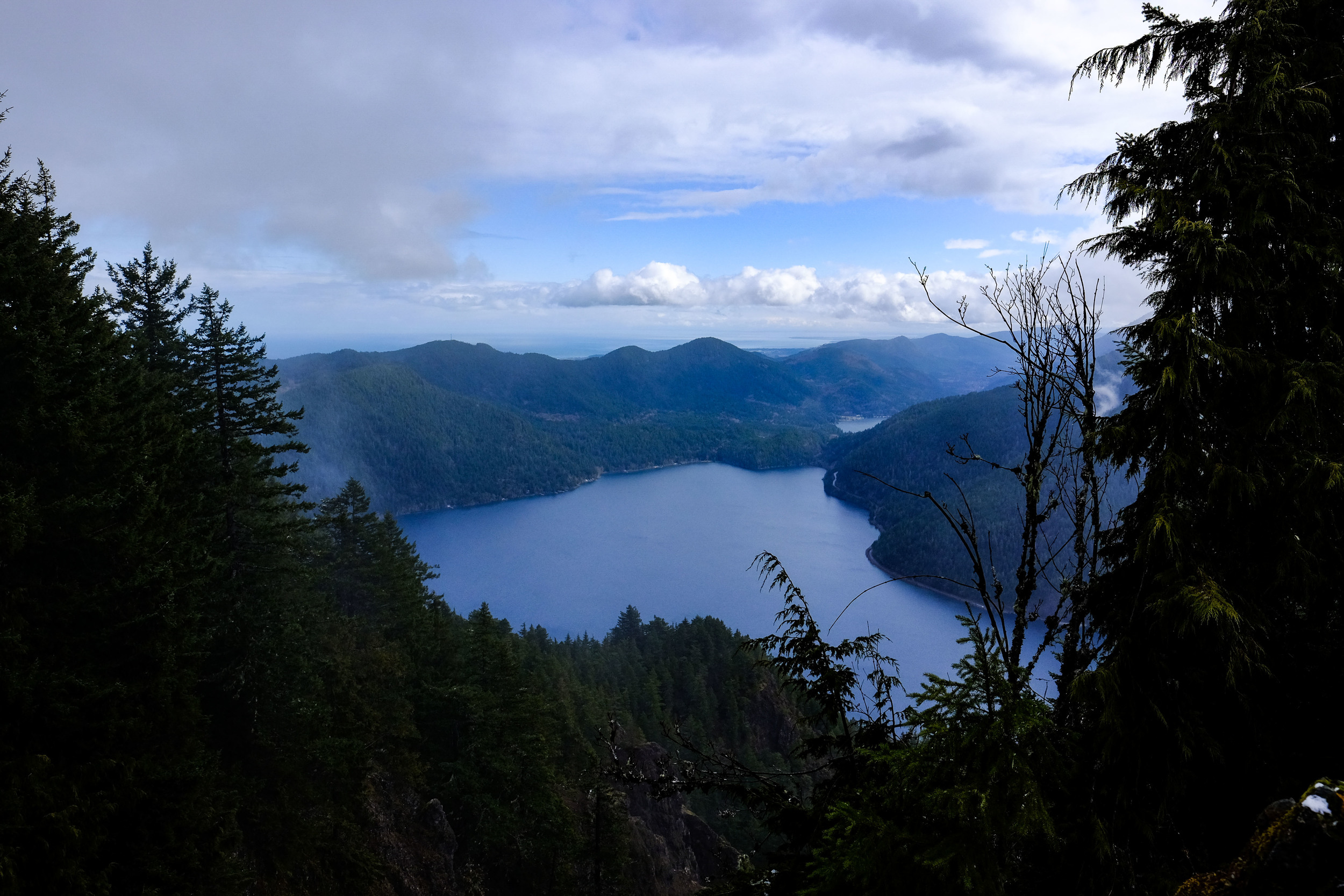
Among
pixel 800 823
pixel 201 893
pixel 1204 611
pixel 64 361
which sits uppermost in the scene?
pixel 64 361

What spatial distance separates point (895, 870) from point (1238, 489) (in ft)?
12.0

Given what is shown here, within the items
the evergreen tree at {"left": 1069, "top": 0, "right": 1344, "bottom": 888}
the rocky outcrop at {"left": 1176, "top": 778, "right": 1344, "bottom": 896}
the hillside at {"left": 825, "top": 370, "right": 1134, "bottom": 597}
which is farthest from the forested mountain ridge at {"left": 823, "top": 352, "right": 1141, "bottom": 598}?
the rocky outcrop at {"left": 1176, "top": 778, "right": 1344, "bottom": 896}

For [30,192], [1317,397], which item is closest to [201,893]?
[30,192]


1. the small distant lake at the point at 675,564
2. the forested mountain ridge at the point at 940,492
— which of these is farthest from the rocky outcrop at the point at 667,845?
the forested mountain ridge at the point at 940,492

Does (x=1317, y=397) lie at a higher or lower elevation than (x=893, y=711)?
higher

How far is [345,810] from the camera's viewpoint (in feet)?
55.1

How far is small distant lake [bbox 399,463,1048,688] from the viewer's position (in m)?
90.8

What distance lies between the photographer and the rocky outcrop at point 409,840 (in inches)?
715

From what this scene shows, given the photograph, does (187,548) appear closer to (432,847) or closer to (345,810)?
(345,810)

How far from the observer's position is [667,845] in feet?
108

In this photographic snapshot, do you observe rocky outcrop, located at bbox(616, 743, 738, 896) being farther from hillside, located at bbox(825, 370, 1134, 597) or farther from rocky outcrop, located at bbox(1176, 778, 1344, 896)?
hillside, located at bbox(825, 370, 1134, 597)

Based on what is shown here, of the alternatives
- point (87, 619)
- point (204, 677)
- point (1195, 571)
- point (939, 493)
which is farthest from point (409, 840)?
point (939, 493)

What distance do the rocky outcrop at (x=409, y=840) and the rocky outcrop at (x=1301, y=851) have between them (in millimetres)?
19743

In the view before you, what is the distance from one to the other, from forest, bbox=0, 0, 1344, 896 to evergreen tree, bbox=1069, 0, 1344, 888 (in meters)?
0.03
